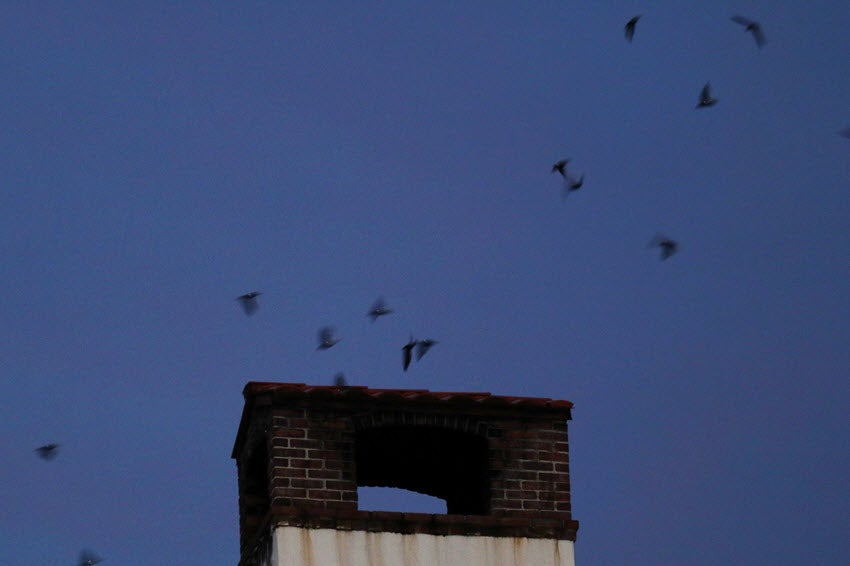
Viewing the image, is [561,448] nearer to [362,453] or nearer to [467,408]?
[467,408]

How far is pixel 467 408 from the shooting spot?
24.5m

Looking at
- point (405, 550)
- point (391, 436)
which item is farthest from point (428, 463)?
point (405, 550)

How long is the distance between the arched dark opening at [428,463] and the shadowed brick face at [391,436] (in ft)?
0.19

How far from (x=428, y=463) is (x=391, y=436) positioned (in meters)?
0.91

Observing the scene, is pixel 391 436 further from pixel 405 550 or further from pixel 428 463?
pixel 405 550

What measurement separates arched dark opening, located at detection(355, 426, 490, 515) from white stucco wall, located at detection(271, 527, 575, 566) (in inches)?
43.2

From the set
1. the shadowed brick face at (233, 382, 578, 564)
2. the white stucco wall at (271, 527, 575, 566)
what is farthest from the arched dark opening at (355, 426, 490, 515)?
the white stucco wall at (271, 527, 575, 566)

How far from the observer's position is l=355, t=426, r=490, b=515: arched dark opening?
83.1 ft

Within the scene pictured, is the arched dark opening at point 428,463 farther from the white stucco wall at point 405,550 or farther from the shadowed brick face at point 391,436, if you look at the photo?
the white stucco wall at point 405,550

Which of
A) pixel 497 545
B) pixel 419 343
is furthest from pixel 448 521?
pixel 419 343

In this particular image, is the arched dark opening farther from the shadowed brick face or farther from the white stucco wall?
the white stucco wall

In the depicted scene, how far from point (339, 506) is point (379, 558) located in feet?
2.37

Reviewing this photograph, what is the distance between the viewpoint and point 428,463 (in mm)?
26250

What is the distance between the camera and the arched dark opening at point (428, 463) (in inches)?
Answer: 997
